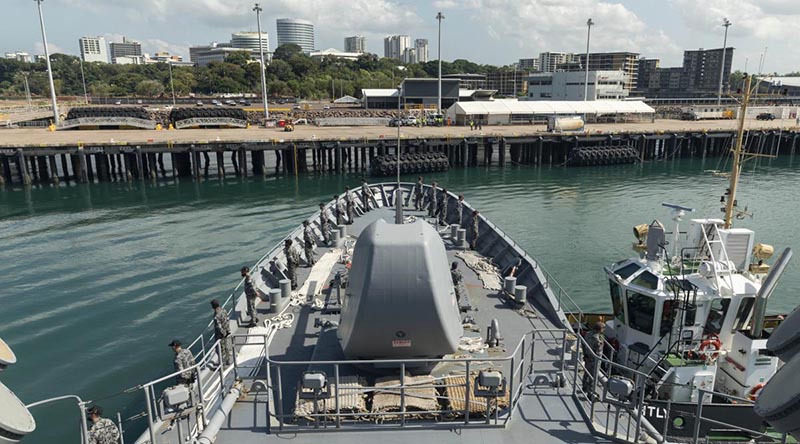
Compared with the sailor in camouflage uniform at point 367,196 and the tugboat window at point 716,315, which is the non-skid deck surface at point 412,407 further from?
the sailor in camouflage uniform at point 367,196

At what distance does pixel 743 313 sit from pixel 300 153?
51.4 m

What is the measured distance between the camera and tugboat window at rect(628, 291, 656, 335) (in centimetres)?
1191

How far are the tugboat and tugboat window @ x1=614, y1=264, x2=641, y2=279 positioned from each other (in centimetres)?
3

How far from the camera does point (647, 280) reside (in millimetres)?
12023

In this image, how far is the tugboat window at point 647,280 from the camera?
39.0 ft

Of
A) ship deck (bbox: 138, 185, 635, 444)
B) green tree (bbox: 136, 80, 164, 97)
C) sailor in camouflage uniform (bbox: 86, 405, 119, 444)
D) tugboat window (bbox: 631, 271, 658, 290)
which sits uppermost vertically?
green tree (bbox: 136, 80, 164, 97)

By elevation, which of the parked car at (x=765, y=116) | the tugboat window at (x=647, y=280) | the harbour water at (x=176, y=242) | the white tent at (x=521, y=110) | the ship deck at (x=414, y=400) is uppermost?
the white tent at (x=521, y=110)

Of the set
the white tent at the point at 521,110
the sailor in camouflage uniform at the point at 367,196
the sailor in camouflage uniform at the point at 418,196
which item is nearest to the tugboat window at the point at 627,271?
the sailor in camouflage uniform at the point at 418,196

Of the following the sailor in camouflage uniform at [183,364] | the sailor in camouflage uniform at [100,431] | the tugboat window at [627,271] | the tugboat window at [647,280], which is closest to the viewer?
the sailor in camouflage uniform at [100,431]

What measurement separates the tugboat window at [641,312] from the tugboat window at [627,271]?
44cm

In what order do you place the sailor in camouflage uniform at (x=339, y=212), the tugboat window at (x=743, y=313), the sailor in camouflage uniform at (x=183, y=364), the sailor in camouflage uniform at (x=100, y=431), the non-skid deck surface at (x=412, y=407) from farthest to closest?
the sailor in camouflage uniform at (x=339, y=212)
the tugboat window at (x=743, y=313)
the sailor in camouflage uniform at (x=183, y=364)
the non-skid deck surface at (x=412, y=407)
the sailor in camouflage uniform at (x=100, y=431)

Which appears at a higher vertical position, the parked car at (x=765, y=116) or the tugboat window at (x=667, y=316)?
the parked car at (x=765, y=116)

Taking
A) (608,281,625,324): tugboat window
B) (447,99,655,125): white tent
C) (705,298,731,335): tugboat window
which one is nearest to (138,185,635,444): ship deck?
(608,281,625,324): tugboat window

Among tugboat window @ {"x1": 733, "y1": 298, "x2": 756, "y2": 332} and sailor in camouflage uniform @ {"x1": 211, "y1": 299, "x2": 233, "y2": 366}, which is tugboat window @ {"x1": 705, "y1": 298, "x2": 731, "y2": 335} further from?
sailor in camouflage uniform @ {"x1": 211, "y1": 299, "x2": 233, "y2": 366}
